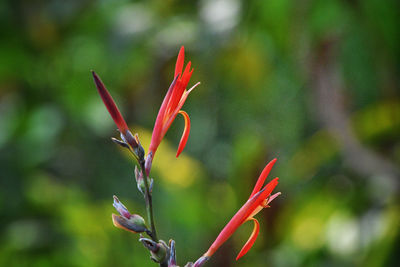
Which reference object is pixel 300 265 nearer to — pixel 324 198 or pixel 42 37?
pixel 324 198

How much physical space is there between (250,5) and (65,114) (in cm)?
85

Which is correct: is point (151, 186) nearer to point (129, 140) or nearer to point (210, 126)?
point (129, 140)

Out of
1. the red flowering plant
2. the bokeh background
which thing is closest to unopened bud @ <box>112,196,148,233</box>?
the red flowering plant

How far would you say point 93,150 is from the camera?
2152 millimetres

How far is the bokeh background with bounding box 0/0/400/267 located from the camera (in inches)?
61.0

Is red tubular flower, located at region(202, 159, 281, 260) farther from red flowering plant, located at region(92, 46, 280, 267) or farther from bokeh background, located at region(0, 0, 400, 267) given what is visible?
bokeh background, located at region(0, 0, 400, 267)

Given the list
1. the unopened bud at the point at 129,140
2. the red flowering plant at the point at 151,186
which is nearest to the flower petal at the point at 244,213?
the red flowering plant at the point at 151,186

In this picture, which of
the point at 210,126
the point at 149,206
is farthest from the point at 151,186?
the point at 210,126

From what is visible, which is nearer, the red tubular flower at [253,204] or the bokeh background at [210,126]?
the red tubular flower at [253,204]

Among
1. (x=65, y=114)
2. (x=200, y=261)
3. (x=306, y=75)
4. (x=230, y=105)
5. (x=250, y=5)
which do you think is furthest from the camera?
(x=230, y=105)

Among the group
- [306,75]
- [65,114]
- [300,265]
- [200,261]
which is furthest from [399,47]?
[200,261]

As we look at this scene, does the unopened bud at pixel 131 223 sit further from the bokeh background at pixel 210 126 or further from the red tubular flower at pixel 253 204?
the bokeh background at pixel 210 126

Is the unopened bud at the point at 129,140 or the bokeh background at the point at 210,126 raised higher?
the unopened bud at the point at 129,140

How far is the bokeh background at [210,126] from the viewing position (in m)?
1.55
